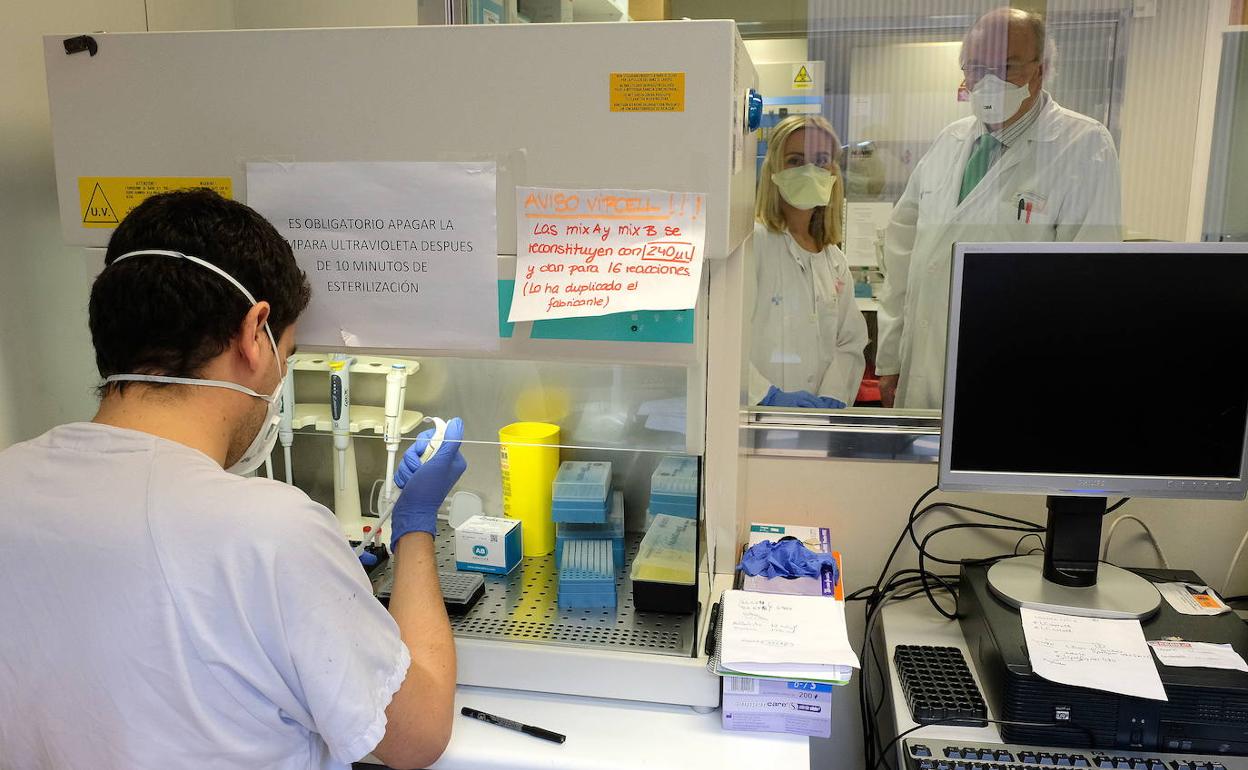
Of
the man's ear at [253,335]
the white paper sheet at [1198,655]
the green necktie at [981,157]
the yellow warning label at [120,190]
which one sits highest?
the green necktie at [981,157]

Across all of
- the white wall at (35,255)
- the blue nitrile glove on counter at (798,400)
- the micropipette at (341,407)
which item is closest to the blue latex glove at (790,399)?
the blue nitrile glove on counter at (798,400)

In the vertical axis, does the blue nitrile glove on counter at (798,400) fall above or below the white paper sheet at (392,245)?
below

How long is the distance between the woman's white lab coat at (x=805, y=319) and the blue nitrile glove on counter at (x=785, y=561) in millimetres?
530

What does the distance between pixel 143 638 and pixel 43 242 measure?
0.90 metres

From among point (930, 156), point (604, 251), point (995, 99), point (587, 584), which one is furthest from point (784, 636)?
point (995, 99)

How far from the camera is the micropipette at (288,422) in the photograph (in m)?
1.18

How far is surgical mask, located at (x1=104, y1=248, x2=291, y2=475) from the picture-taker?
0.85m

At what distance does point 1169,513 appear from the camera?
1.46 metres

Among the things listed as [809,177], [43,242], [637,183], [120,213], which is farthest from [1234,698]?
[43,242]

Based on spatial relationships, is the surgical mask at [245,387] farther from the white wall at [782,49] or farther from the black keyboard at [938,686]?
the white wall at [782,49]

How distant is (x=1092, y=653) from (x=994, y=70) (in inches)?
43.9

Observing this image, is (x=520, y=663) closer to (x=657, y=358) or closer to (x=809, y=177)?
(x=657, y=358)

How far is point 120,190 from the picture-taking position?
1.12 metres

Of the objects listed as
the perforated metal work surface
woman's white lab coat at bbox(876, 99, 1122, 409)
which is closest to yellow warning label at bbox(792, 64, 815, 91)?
woman's white lab coat at bbox(876, 99, 1122, 409)
